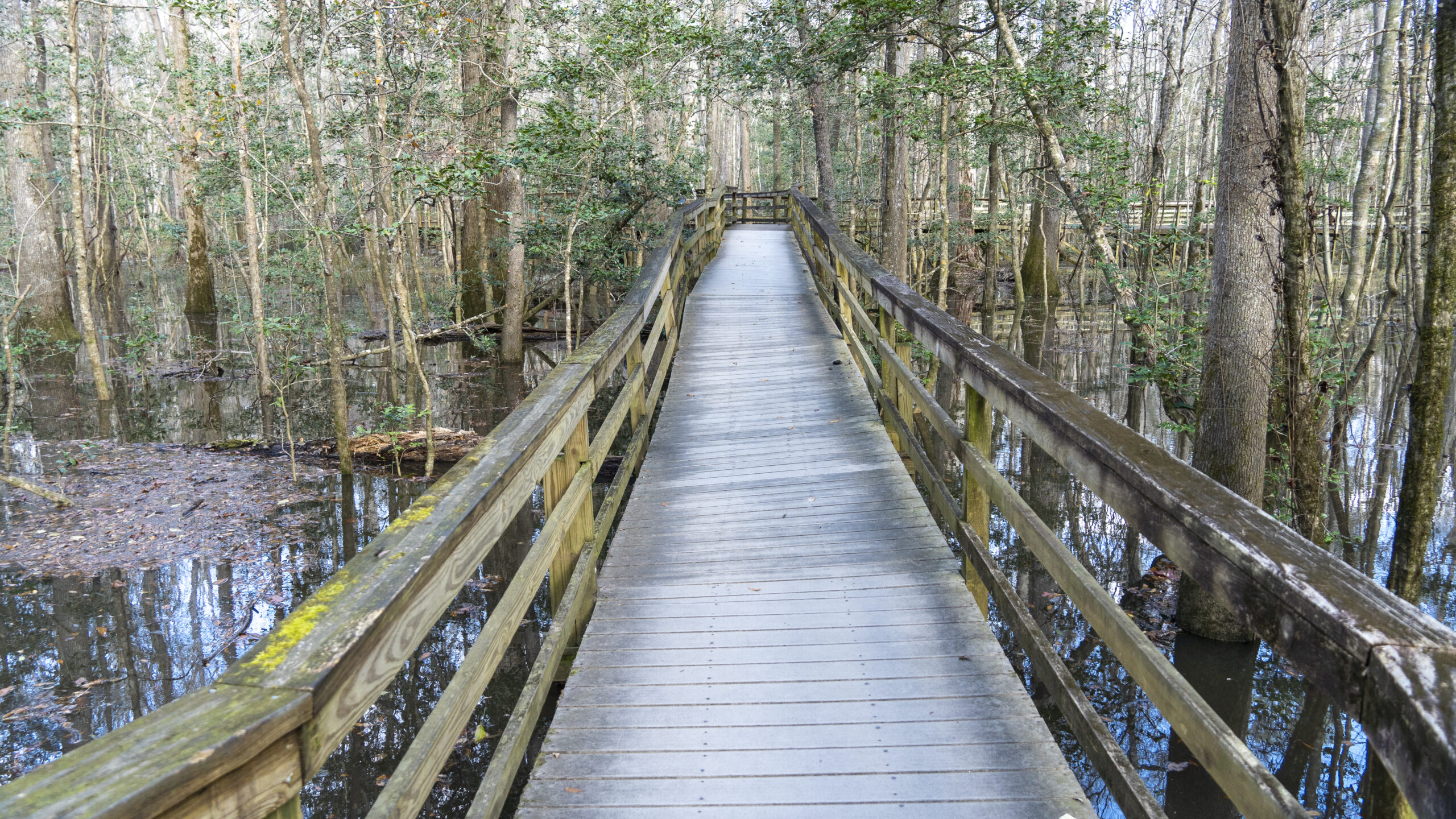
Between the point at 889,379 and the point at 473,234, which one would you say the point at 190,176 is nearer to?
the point at 473,234

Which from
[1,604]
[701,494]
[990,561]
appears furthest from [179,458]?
[990,561]

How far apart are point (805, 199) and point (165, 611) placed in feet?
37.0

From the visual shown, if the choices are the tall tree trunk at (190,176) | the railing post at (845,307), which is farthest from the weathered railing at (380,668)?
the tall tree trunk at (190,176)

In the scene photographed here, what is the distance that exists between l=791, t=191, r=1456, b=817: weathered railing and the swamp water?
3098 millimetres

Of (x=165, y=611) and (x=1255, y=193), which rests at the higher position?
(x=1255, y=193)

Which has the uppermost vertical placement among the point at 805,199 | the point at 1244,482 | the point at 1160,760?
the point at 805,199

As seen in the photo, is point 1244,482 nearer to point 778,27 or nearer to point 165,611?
point 165,611

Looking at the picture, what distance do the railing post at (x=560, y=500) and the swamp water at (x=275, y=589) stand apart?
2.48 meters

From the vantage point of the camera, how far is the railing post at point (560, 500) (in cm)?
311

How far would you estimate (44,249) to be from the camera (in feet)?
53.2

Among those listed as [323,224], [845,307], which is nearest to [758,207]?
[323,224]

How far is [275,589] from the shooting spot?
296 inches

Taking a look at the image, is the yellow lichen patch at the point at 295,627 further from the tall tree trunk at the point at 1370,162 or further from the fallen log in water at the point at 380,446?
the tall tree trunk at the point at 1370,162

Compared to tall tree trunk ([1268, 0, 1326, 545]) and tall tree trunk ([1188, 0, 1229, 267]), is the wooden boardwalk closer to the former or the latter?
tall tree trunk ([1268, 0, 1326, 545])
